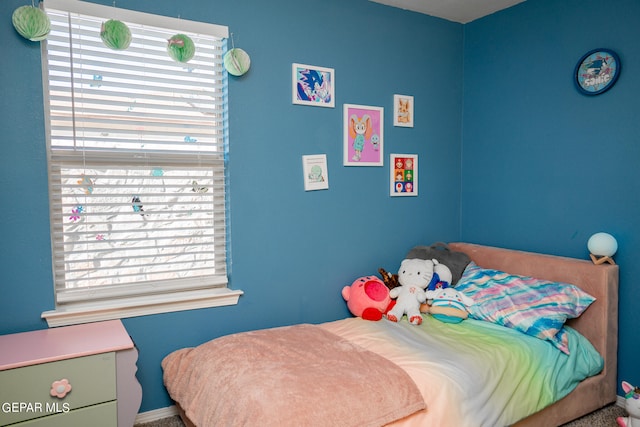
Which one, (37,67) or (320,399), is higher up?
(37,67)

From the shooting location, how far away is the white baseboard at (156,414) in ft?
7.95

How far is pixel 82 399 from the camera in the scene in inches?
73.0

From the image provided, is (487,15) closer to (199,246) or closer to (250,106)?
(250,106)

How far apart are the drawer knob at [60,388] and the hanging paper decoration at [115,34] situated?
4.90 feet

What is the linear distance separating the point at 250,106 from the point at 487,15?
1.89m

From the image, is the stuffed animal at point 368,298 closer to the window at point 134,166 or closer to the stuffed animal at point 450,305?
the stuffed animal at point 450,305

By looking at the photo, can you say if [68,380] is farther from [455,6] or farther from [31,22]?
[455,6]

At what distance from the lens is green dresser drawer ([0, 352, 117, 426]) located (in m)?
1.73

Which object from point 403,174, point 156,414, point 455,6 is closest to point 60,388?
point 156,414

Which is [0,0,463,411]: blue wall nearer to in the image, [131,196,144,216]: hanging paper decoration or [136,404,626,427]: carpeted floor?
[136,404,626,427]: carpeted floor

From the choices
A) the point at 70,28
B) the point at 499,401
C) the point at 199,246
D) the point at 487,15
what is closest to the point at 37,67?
the point at 70,28

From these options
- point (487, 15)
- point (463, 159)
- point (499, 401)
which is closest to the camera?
point (499, 401)

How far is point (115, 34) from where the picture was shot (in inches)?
85.2

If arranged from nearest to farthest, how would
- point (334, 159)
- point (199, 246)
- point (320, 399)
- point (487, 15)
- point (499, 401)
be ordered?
point (320, 399), point (499, 401), point (199, 246), point (334, 159), point (487, 15)
